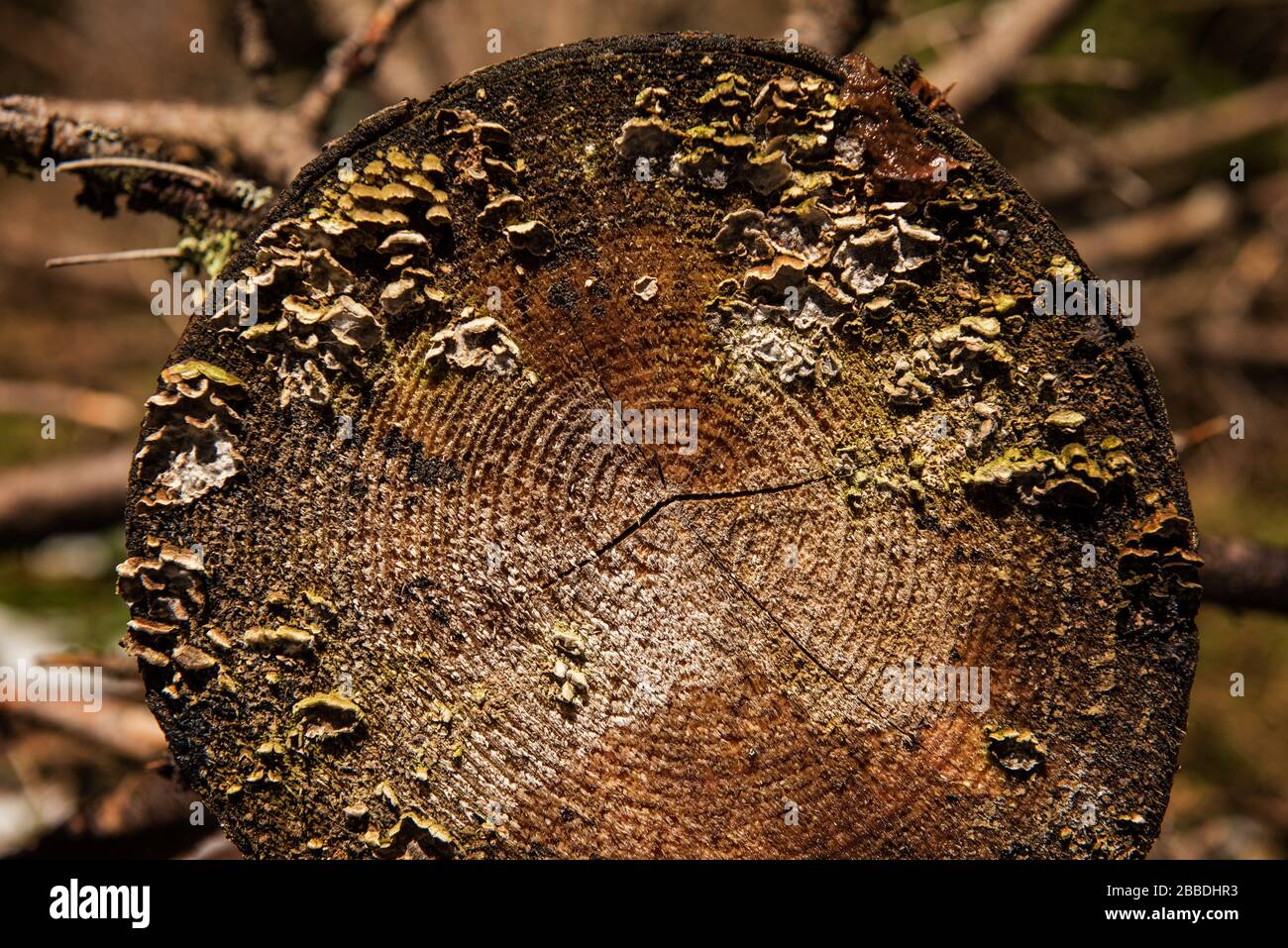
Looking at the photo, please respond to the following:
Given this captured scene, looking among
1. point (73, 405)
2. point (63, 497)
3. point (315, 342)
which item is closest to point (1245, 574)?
point (315, 342)

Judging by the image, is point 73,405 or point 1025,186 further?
point 1025,186

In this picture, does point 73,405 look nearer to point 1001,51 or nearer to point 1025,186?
point 1001,51

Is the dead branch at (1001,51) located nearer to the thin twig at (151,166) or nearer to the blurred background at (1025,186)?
the blurred background at (1025,186)

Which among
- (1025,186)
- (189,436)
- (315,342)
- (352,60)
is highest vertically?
(1025,186)

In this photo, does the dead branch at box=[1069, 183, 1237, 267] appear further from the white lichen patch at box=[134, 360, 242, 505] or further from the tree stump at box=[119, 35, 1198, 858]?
the white lichen patch at box=[134, 360, 242, 505]

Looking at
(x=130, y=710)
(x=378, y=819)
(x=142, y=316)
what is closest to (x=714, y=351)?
(x=378, y=819)

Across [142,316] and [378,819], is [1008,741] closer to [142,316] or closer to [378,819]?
[378,819]

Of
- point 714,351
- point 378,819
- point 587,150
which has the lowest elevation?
point 378,819

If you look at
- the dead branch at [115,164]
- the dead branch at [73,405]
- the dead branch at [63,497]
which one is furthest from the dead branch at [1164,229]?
the dead branch at [73,405]
